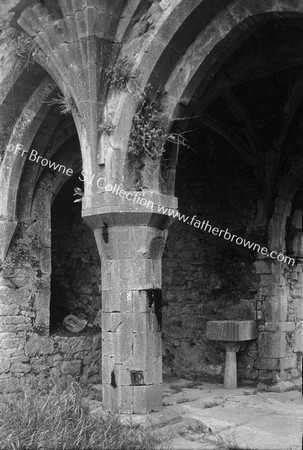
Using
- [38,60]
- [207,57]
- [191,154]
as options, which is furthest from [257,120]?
[38,60]

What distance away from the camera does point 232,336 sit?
804 cm

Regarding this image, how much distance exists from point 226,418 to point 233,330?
2.02m

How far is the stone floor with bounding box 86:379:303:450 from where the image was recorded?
5.04m

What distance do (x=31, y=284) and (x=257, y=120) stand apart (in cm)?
378

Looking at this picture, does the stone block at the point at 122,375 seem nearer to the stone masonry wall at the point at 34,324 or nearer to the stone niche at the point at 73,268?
the stone masonry wall at the point at 34,324

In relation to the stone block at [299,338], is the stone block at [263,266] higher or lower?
higher

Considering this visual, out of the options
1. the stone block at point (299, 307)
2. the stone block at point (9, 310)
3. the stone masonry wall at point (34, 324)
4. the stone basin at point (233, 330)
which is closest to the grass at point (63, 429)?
the stone masonry wall at point (34, 324)

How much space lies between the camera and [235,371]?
26.6 feet

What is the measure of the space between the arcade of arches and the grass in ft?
1.49

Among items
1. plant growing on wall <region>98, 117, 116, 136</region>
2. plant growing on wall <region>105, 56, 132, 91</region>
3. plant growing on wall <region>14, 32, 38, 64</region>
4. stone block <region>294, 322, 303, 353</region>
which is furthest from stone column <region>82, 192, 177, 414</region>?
stone block <region>294, 322, 303, 353</region>

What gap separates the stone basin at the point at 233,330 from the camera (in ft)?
26.2

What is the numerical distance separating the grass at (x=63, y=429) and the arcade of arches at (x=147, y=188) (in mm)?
454

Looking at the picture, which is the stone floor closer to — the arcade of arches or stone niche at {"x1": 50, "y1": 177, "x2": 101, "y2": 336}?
the arcade of arches

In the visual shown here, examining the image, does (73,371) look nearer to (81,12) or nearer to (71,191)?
(71,191)
